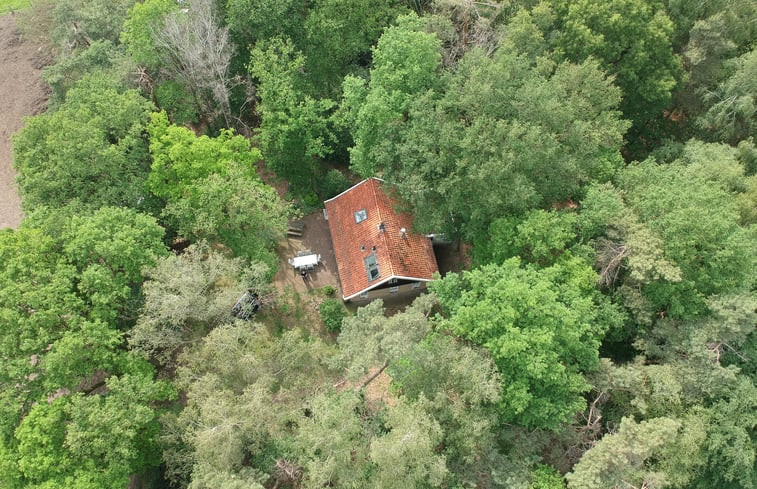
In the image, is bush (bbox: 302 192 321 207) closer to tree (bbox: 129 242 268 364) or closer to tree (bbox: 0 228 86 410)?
tree (bbox: 129 242 268 364)

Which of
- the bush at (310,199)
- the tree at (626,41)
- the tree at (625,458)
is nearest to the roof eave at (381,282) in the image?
the bush at (310,199)

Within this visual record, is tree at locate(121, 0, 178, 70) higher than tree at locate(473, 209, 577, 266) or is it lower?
higher

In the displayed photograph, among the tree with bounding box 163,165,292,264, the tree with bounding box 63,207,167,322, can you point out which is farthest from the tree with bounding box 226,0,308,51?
the tree with bounding box 63,207,167,322

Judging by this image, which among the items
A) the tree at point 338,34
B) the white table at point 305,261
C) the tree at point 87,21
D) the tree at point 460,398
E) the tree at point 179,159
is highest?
the tree at point 87,21

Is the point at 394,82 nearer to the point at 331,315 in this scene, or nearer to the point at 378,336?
the point at 378,336

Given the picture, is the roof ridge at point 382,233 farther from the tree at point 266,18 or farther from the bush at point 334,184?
the tree at point 266,18

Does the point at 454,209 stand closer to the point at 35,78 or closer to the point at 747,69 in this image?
the point at 747,69

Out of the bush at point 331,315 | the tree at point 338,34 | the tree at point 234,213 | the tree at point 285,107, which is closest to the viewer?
the tree at point 234,213
